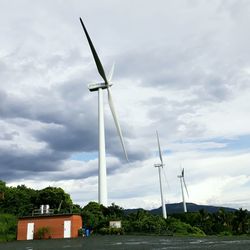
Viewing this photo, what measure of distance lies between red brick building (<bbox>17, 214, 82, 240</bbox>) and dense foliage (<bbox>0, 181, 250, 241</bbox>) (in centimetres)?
118

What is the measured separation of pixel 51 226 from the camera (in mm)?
50562

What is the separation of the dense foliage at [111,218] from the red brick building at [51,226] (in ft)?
3.87

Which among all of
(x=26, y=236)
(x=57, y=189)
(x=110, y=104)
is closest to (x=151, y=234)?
(x=26, y=236)

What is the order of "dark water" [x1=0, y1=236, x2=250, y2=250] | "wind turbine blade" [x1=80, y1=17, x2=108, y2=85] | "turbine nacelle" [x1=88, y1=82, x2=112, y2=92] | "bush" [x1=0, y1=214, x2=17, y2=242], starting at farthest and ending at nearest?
"turbine nacelle" [x1=88, y1=82, x2=112, y2=92] → "wind turbine blade" [x1=80, y1=17, x2=108, y2=85] → "bush" [x1=0, y1=214, x2=17, y2=242] → "dark water" [x1=0, y1=236, x2=250, y2=250]

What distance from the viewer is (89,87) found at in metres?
Answer: 79.3

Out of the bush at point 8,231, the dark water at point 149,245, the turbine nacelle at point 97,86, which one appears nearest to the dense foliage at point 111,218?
the bush at point 8,231

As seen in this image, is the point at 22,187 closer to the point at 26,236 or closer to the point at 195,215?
the point at 195,215

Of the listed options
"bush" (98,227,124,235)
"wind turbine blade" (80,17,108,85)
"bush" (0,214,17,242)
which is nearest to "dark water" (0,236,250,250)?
"bush" (98,227,124,235)

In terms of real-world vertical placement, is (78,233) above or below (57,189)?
below

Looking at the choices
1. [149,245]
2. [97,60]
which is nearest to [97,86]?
[97,60]

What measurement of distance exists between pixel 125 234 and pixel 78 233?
6.25 m

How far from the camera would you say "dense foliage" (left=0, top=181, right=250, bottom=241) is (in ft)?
172

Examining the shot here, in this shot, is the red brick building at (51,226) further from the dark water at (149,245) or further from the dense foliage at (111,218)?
the dark water at (149,245)

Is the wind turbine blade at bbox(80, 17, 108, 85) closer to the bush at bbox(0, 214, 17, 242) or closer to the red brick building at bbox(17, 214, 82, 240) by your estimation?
the red brick building at bbox(17, 214, 82, 240)
